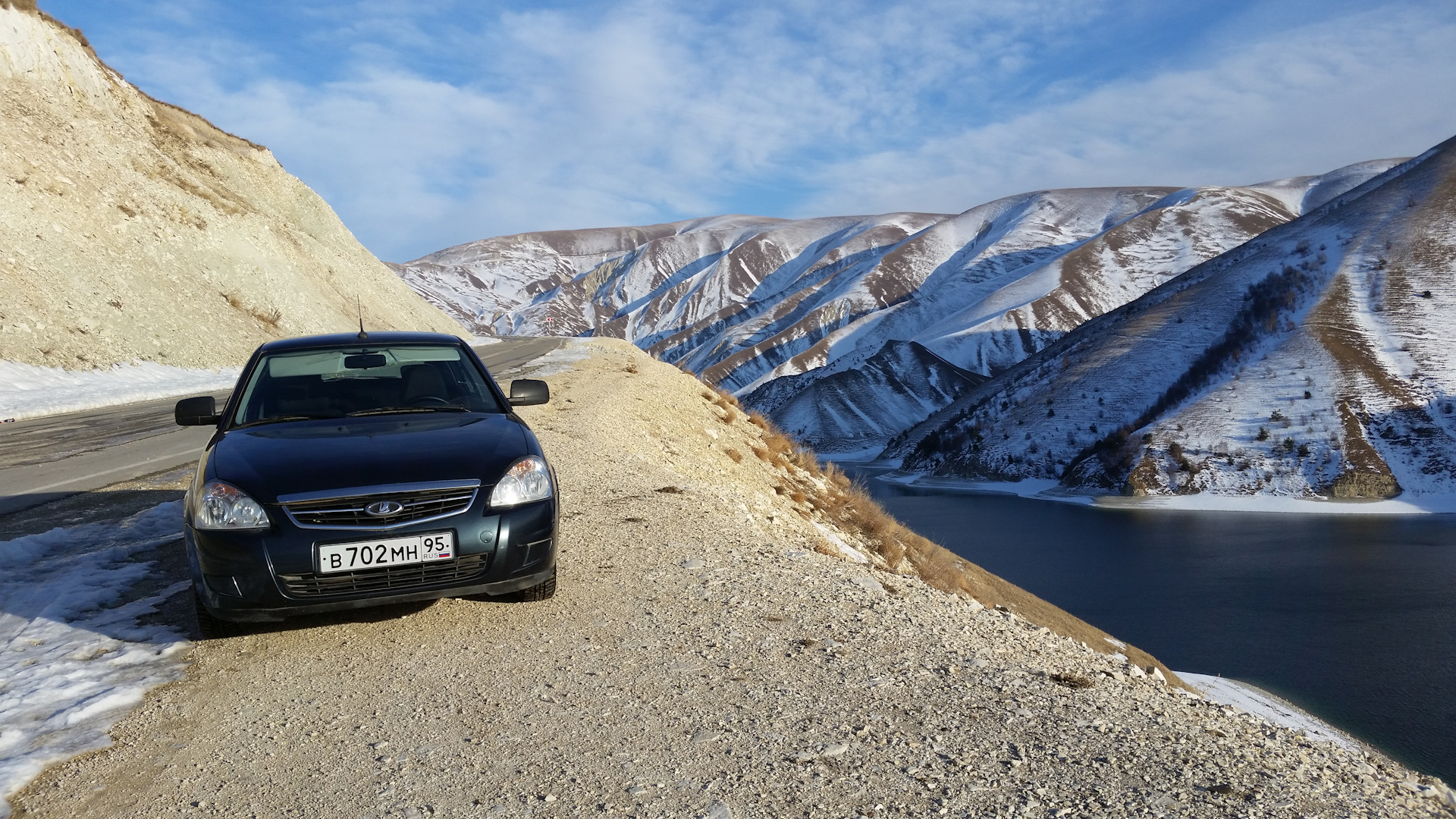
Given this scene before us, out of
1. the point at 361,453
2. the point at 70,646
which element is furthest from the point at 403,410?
the point at 70,646

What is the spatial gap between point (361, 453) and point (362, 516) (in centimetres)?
45

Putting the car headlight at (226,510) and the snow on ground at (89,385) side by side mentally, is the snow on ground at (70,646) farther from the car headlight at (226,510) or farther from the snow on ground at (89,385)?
the snow on ground at (89,385)

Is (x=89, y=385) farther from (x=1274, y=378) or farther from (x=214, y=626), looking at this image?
(x=1274, y=378)

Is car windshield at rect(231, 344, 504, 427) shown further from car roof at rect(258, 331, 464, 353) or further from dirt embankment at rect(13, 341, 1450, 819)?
Answer: dirt embankment at rect(13, 341, 1450, 819)

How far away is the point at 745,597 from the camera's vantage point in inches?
253

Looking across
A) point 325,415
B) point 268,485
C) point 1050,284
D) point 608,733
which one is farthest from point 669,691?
point 1050,284

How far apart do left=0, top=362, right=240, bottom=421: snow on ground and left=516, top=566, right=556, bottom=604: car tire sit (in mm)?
19994

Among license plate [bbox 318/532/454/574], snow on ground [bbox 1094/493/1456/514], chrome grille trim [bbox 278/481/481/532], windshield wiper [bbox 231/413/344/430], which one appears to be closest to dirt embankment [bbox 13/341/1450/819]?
license plate [bbox 318/532/454/574]

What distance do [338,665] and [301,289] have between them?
145ft

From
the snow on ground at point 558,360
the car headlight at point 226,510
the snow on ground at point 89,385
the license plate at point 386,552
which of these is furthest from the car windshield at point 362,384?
the snow on ground at point 89,385

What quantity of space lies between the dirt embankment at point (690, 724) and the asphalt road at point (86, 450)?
23.6 ft

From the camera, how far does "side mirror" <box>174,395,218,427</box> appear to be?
6.06 meters

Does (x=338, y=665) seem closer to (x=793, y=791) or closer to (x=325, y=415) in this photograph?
(x=325, y=415)

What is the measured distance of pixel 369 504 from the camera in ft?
15.6
